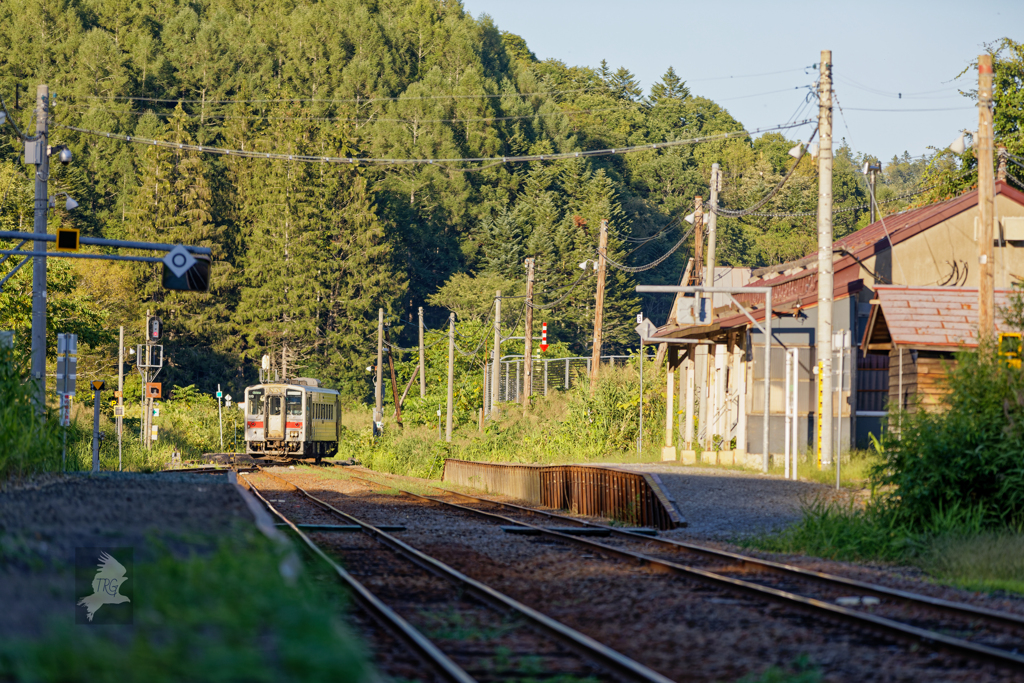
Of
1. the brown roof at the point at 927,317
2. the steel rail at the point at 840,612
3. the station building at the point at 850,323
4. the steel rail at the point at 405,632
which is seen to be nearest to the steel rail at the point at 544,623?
the steel rail at the point at 405,632

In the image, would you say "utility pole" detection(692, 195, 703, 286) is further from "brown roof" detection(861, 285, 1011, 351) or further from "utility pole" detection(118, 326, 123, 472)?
"utility pole" detection(118, 326, 123, 472)

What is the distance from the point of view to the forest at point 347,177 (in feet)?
262

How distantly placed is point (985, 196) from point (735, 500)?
23.0 ft

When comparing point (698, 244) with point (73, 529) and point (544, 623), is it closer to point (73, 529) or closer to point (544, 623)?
point (73, 529)

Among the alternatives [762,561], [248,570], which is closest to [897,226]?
[762,561]

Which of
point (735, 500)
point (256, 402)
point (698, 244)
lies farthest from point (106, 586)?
point (256, 402)

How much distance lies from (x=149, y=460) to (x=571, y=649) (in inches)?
1247

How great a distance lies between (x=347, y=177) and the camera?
8281cm

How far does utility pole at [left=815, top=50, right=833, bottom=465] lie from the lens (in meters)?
22.8

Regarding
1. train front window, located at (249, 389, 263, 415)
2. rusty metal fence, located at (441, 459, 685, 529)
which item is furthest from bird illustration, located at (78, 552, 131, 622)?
train front window, located at (249, 389, 263, 415)

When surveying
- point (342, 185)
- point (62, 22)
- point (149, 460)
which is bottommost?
point (149, 460)

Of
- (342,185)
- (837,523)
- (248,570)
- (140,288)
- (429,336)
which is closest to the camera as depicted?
(248,570)

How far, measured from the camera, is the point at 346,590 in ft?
32.6

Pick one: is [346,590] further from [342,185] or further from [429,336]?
[342,185]
